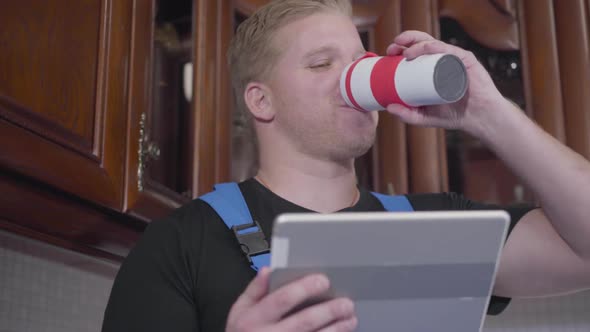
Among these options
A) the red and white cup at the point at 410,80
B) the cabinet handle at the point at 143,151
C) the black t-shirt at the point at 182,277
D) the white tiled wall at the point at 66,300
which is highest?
the red and white cup at the point at 410,80

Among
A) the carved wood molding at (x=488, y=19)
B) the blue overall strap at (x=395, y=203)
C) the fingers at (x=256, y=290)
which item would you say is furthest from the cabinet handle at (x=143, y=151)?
the carved wood molding at (x=488, y=19)

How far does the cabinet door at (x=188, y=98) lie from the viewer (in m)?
1.30

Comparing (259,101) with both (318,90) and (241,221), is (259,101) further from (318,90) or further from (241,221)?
(241,221)

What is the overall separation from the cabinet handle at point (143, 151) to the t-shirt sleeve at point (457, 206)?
0.43 metres

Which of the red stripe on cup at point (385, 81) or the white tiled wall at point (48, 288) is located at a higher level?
the red stripe on cup at point (385, 81)

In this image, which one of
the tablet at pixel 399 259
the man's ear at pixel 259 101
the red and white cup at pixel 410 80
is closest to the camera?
the tablet at pixel 399 259

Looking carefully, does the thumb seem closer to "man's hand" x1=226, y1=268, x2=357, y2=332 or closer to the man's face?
the man's face

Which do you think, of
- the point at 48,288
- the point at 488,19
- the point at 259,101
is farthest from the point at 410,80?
the point at 48,288

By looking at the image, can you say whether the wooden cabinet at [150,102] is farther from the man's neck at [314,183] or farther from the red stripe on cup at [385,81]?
the red stripe on cup at [385,81]

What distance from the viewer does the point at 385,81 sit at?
34.4 inches

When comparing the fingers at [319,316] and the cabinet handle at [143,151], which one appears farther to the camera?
→ the cabinet handle at [143,151]

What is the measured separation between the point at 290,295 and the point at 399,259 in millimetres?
108

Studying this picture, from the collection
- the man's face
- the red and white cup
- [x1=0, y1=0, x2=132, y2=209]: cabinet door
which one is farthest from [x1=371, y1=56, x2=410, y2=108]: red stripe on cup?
[x1=0, y1=0, x2=132, y2=209]: cabinet door

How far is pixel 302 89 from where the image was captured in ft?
3.65
